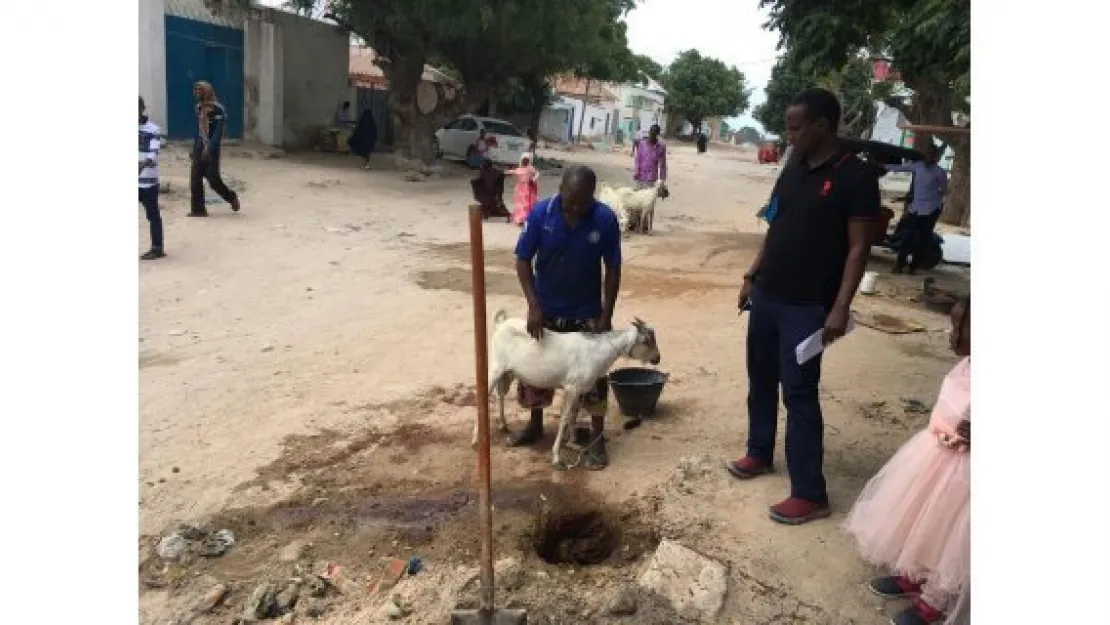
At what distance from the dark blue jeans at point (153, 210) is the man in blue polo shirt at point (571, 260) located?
5976 mm

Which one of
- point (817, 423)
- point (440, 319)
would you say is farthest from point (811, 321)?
point (440, 319)

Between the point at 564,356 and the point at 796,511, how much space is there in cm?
131

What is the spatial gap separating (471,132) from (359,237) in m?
13.4

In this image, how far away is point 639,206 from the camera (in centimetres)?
1280

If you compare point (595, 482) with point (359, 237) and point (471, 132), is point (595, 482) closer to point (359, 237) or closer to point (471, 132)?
point (359, 237)

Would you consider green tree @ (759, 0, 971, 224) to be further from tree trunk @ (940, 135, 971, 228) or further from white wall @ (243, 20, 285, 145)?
white wall @ (243, 20, 285, 145)

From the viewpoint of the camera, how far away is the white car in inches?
931

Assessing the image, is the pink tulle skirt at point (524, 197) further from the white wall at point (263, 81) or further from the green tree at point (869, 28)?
the white wall at point (263, 81)

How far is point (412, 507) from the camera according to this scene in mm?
3848

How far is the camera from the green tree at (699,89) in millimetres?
58656

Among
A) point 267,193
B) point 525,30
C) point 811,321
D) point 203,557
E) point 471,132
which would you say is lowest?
point 203,557

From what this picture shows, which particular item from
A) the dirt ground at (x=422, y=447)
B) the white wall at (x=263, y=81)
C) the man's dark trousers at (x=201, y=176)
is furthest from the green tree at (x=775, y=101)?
the dirt ground at (x=422, y=447)

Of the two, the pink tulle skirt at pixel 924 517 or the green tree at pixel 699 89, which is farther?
the green tree at pixel 699 89

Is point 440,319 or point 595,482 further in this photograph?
point 440,319
